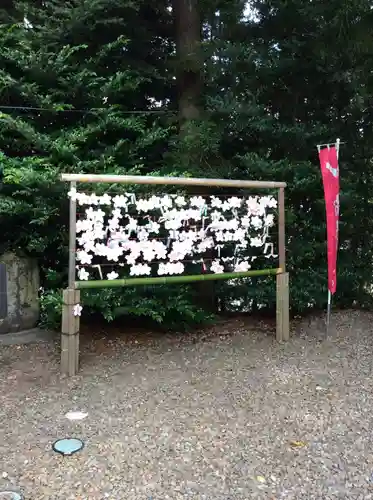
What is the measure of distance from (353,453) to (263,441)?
54 centimetres

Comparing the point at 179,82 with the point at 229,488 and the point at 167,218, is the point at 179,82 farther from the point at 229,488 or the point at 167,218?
the point at 229,488

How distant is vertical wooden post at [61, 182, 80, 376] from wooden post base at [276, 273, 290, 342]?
82.5 inches

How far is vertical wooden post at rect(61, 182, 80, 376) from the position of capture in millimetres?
3668

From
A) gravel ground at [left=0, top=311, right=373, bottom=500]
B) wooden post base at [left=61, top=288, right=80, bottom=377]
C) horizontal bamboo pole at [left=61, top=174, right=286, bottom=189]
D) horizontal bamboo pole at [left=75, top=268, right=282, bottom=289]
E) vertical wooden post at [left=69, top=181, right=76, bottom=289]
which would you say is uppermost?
horizontal bamboo pole at [left=61, top=174, right=286, bottom=189]

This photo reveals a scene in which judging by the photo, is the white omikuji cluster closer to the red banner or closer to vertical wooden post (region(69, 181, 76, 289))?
vertical wooden post (region(69, 181, 76, 289))

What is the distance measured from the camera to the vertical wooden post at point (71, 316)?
367cm

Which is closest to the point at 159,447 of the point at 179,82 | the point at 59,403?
the point at 59,403

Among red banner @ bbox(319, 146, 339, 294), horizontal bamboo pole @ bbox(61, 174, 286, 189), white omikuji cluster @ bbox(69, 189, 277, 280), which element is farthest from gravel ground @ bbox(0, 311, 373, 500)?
horizontal bamboo pole @ bbox(61, 174, 286, 189)

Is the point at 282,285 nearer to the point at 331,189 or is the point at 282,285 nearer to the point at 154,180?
the point at 331,189

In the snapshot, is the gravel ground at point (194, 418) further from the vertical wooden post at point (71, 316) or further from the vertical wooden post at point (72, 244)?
the vertical wooden post at point (72, 244)

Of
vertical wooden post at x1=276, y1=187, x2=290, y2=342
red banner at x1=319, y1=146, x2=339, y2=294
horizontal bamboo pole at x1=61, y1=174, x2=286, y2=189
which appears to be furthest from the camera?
vertical wooden post at x1=276, y1=187, x2=290, y2=342

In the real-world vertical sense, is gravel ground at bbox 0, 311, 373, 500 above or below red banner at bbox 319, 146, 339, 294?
below

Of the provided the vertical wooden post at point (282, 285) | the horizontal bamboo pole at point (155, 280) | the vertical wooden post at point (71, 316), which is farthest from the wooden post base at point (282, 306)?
the vertical wooden post at point (71, 316)

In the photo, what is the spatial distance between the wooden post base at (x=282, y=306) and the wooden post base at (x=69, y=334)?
2.10 meters
